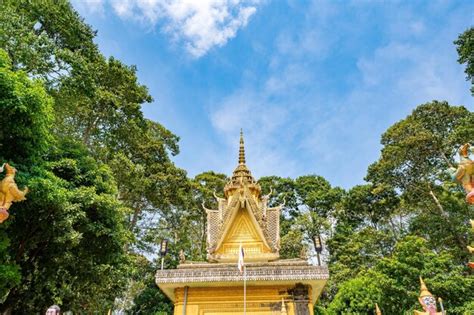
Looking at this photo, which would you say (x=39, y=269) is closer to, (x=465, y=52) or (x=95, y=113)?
(x=95, y=113)

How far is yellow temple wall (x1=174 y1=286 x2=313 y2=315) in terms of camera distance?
10758 millimetres

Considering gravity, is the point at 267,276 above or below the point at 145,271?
below

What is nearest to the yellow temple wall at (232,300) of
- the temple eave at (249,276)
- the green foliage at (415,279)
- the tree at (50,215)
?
the temple eave at (249,276)

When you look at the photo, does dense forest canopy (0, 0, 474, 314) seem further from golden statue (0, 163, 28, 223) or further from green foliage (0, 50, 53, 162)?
golden statue (0, 163, 28, 223)

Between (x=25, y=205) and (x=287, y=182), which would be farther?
(x=287, y=182)

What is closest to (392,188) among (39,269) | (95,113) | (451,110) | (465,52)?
(451,110)

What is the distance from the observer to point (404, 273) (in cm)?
1520

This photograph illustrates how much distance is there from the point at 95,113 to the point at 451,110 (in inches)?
823

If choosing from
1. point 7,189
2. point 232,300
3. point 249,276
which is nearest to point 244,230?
point 232,300

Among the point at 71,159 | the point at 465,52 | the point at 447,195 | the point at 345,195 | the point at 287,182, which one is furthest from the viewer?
the point at 287,182

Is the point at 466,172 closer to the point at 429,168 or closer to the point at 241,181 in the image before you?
the point at 241,181

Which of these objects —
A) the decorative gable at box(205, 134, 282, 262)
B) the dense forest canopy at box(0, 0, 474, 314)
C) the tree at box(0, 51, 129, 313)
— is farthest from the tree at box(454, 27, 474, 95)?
the tree at box(0, 51, 129, 313)

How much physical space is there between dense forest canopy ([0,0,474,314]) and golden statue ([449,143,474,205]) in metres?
8.77

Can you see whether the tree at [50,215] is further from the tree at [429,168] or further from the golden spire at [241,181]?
the tree at [429,168]
